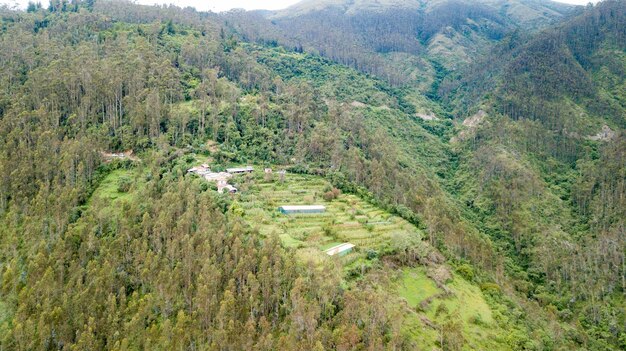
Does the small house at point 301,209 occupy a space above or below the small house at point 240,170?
below

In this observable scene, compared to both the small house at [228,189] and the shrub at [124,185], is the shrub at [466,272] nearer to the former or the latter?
the small house at [228,189]

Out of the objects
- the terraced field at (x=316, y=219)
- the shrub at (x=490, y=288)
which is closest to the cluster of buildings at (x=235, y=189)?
the terraced field at (x=316, y=219)

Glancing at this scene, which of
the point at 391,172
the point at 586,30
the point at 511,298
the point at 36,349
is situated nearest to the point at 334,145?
the point at 391,172

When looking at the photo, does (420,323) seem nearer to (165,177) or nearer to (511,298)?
(511,298)

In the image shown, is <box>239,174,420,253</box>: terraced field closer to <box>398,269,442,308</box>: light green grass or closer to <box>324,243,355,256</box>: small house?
<box>324,243,355,256</box>: small house

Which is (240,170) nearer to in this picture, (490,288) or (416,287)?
(416,287)

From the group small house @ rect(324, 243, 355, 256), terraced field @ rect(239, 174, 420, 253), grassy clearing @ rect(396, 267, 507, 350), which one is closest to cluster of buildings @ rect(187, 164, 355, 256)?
small house @ rect(324, 243, 355, 256)
